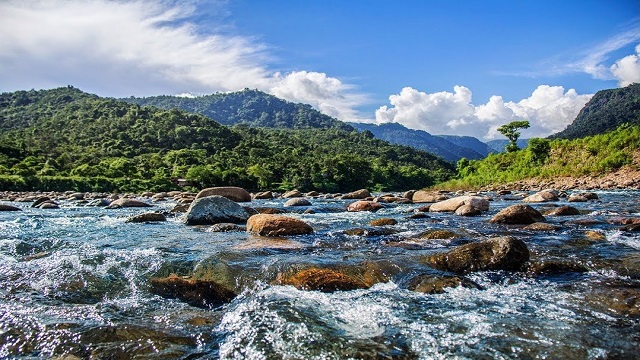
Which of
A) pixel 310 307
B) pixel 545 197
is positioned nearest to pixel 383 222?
pixel 310 307

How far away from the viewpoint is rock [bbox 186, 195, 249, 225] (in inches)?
600

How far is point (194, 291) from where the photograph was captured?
654cm

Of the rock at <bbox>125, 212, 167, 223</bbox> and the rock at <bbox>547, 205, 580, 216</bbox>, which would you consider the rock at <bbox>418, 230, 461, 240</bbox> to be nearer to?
the rock at <bbox>547, 205, 580, 216</bbox>

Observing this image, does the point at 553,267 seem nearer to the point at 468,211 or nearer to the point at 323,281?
the point at 323,281

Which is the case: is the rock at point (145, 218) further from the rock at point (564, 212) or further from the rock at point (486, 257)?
the rock at point (564, 212)

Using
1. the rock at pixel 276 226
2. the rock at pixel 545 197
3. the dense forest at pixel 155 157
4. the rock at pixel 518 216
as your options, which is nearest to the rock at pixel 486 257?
the rock at pixel 276 226

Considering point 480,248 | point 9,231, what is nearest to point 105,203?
point 9,231

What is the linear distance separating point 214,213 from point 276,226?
396 centimetres

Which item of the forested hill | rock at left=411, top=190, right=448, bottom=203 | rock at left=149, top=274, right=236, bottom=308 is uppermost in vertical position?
the forested hill

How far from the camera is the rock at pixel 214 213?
1523 centimetres

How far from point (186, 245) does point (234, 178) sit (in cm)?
5825

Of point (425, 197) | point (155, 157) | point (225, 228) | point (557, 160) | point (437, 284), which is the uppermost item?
point (557, 160)

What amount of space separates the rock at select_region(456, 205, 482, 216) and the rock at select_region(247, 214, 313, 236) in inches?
322

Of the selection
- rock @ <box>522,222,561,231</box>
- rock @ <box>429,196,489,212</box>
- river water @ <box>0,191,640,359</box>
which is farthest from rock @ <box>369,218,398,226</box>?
rock @ <box>429,196,489,212</box>
